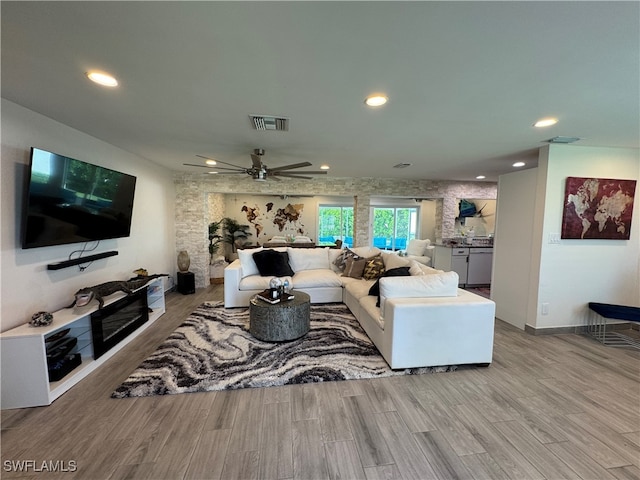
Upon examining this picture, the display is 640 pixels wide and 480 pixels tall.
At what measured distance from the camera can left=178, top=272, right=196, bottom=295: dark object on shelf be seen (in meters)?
5.06

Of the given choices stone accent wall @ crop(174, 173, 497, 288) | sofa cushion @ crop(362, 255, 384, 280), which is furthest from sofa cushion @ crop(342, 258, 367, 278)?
stone accent wall @ crop(174, 173, 497, 288)

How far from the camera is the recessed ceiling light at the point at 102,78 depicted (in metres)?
1.75

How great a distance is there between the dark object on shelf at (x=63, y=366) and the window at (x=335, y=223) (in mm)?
7778

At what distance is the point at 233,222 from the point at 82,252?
5.82 m

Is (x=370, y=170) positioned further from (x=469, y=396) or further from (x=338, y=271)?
(x=469, y=396)

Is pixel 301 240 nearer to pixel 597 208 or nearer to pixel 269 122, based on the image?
pixel 269 122

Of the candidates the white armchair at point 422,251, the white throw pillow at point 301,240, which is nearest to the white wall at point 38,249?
the white throw pillow at point 301,240

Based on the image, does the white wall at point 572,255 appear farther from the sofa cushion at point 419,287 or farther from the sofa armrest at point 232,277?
the sofa armrest at point 232,277

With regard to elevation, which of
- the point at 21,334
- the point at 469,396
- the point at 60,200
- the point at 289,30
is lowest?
the point at 469,396

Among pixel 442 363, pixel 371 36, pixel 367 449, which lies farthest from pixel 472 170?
pixel 367 449

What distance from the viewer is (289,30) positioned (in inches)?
51.9

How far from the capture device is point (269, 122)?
257 cm

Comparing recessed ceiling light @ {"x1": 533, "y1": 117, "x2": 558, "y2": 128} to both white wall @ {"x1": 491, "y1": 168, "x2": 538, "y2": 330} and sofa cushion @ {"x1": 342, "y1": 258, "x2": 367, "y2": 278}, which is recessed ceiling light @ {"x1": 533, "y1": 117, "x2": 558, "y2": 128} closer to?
white wall @ {"x1": 491, "y1": 168, "x2": 538, "y2": 330}

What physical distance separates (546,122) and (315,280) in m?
3.42
